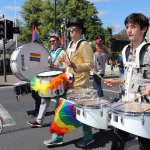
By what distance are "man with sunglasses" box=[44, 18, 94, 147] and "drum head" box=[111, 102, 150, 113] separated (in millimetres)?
1458

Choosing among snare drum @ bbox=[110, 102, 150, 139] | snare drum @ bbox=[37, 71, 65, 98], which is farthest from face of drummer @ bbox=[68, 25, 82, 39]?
snare drum @ bbox=[110, 102, 150, 139]

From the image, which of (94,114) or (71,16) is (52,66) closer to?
(94,114)

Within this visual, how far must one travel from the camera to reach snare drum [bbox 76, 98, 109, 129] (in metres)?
3.90

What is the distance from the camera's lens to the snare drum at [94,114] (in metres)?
3.90

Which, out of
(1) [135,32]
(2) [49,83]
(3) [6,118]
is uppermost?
(1) [135,32]

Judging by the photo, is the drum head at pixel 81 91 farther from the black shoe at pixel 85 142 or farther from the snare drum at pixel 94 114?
the black shoe at pixel 85 142

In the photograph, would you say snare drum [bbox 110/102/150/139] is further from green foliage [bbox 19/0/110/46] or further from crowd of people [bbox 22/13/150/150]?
green foliage [bbox 19/0/110/46]

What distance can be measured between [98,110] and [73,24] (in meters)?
1.40

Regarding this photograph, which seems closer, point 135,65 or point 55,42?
point 135,65

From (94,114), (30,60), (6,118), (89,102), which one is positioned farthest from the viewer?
(6,118)

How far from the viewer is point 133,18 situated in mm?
3422

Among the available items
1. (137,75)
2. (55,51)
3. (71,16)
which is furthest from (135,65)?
(71,16)

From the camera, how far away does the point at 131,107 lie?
3.21m

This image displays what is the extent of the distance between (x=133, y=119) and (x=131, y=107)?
0.66ft
